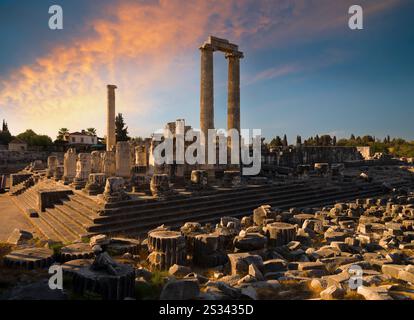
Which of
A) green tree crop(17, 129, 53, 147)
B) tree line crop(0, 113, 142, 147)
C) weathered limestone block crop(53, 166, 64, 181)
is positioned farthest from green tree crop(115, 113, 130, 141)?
weathered limestone block crop(53, 166, 64, 181)

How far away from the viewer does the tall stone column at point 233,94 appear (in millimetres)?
20047

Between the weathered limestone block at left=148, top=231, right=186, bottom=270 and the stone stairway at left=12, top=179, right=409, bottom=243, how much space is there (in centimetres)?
265

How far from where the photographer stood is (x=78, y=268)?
4.40 meters

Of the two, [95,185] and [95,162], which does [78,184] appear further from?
[95,162]

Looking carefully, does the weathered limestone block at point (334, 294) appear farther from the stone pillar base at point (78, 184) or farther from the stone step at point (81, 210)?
the stone pillar base at point (78, 184)

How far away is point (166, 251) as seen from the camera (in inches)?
235

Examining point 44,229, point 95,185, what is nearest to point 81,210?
point 44,229

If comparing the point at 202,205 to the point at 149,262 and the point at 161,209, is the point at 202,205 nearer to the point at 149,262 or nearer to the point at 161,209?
the point at 161,209

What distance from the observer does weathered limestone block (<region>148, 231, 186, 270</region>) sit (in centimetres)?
592

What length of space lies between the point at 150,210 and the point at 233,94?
42.6 feet

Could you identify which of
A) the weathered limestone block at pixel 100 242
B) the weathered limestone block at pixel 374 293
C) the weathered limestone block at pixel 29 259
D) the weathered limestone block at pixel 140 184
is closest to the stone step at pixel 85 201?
the weathered limestone block at pixel 140 184

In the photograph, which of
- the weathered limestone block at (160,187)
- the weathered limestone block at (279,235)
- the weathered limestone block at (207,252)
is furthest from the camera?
the weathered limestone block at (160,187)

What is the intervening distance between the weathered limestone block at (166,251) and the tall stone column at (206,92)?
43.0 ft
